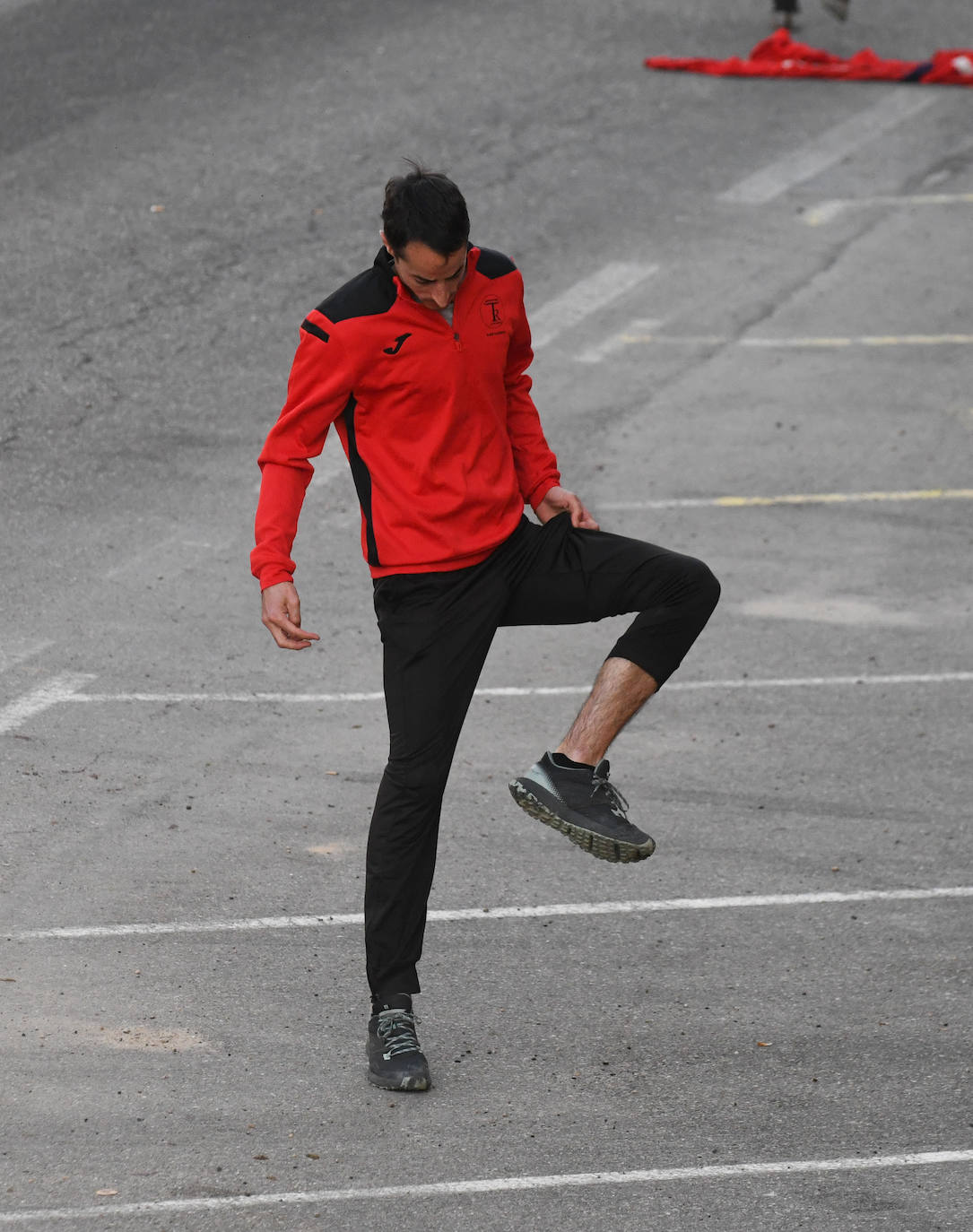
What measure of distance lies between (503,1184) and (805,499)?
6.74m

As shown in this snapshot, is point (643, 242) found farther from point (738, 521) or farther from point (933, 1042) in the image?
point (933, 1042)

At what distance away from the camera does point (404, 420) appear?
5.43 m

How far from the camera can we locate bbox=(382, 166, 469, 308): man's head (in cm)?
515

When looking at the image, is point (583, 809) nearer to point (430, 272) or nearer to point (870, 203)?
point (430, 272)

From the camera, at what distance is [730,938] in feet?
21.7

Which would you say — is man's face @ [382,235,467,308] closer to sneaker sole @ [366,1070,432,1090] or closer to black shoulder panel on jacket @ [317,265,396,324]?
black shoulder panel on jacket @ [317,265,396,324]

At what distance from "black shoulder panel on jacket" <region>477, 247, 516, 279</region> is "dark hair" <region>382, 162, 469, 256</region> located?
0.34 meters

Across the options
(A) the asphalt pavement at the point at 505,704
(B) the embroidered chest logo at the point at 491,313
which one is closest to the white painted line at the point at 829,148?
(A) the asphalt pavement at the point at 505,704

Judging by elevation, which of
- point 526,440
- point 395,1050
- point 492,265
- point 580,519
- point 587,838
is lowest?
point 395,1050

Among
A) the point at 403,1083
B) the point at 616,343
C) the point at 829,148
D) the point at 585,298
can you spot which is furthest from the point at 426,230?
the point at 829,148

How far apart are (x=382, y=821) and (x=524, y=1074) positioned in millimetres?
952

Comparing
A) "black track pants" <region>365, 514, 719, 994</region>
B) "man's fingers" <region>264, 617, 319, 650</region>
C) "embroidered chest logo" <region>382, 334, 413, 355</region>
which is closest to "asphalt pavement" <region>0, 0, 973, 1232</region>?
"black track pants" <region>365, 514, 719, 994</region>

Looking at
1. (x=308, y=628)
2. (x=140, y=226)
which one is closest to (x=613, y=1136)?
(x=308, y=628)

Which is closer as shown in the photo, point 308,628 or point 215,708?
point 215,708
